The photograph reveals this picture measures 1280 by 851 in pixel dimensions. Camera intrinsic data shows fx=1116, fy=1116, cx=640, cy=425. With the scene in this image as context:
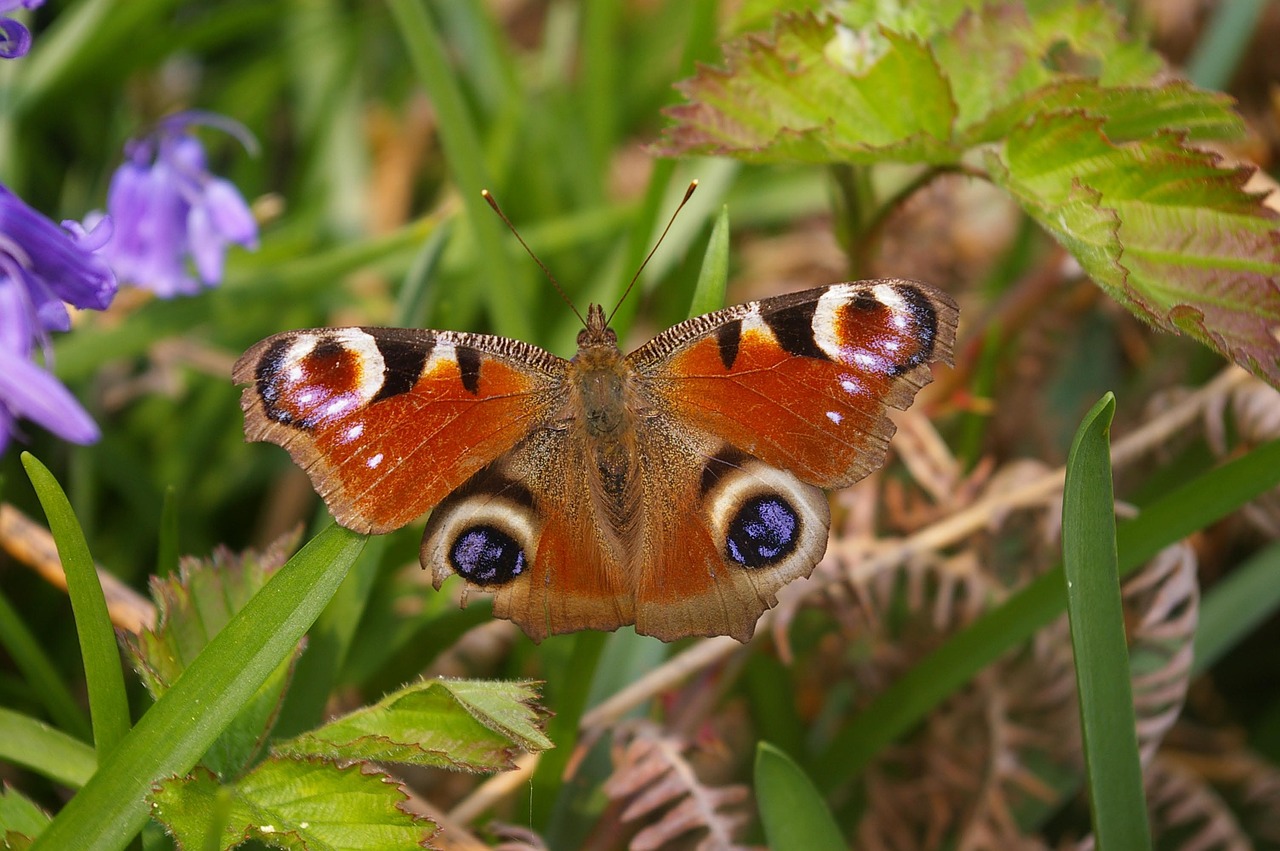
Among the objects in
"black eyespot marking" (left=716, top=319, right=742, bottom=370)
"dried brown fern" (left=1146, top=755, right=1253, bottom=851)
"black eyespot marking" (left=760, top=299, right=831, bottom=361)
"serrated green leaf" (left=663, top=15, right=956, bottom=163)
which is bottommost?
"dried brown fern" (left=1146, top=755, right=1253, bottom=851)

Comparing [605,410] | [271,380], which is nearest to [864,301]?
[605,410]

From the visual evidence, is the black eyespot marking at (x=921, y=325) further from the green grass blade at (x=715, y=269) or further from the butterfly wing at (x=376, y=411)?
the butterfly wing at (x=376, y=411)

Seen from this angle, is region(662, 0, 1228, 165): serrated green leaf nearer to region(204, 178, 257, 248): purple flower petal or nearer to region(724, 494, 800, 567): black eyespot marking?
region(724, 494, 800, 567): black eyespot marking

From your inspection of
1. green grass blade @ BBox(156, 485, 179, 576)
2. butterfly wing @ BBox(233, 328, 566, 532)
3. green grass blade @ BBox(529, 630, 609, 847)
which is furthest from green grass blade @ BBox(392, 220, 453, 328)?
green grass blade @ BBox(529, 630, 609, 847)

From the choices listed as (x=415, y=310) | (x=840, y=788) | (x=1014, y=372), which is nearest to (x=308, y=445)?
(x=415, y=310)

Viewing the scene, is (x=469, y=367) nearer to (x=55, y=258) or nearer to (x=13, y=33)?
(x=55, y=258)

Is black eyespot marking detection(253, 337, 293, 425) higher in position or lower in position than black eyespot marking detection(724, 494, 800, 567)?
lower
